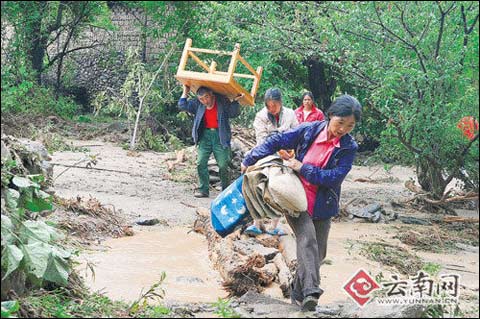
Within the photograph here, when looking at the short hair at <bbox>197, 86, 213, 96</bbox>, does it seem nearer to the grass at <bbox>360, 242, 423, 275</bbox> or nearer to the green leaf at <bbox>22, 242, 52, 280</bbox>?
the grass at <bbox>360, 242, 423, 275</bbox>

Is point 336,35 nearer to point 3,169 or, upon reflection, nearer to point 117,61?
point 3,169

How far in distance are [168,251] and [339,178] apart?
3180mm

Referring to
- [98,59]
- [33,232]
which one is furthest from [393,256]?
[98,59]

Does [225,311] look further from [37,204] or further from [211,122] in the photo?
[211,122]

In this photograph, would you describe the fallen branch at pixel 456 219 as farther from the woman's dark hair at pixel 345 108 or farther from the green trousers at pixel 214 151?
the woman's dark hair at pixel 345 108

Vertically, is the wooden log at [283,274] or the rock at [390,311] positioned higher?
the rock at [390,311]

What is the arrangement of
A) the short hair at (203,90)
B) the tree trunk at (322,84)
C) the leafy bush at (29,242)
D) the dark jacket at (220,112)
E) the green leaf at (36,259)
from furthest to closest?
the tree trunk at (322,84), the dark jacket at (220,112), the short hair at (203,90), the green leaf at (36,259), the leafy bush at (29,242)

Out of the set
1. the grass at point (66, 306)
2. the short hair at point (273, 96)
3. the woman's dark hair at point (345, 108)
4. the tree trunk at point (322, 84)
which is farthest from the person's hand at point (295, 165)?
the tree trunk at point (322, 84)

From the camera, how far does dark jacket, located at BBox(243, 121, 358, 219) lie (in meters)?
5.06

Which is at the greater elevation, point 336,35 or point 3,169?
point 336,35

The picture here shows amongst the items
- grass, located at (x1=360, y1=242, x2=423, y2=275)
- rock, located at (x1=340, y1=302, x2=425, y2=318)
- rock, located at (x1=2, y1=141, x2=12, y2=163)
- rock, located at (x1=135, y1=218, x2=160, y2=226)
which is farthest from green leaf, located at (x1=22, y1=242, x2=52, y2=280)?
rock, located at (x1=135, y1=218, x2=160, y2=226)

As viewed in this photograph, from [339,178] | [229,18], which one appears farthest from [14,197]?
[229,18]

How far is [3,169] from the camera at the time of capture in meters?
4.86

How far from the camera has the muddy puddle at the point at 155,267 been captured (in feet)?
20.3
